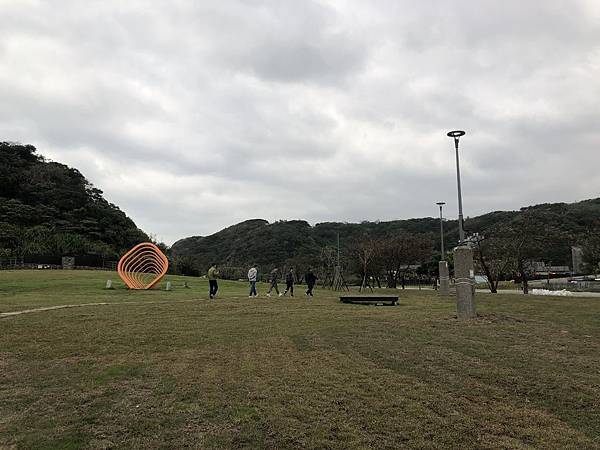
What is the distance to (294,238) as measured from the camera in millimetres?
71562

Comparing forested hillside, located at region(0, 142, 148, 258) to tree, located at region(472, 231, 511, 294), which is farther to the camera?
forested hillside, located at region(0, 142, 148, 258)

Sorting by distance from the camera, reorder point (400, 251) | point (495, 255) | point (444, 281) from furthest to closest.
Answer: point (400, 251) → point (495, 255) → point (444, 281)

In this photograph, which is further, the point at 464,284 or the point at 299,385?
the point at 464,284

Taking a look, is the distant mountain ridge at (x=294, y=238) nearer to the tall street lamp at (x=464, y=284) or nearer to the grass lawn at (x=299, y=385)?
the tall street lamp at (x=464, y=284)

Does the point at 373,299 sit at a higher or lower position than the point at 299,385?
higher

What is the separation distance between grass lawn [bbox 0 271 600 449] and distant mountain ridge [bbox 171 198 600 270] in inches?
1535

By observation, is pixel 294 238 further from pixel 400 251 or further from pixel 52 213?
pixel 400 251

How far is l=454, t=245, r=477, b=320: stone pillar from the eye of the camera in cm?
1265

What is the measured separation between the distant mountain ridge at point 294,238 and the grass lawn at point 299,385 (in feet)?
128

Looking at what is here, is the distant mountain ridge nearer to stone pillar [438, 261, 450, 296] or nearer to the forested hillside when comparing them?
the forested hillside

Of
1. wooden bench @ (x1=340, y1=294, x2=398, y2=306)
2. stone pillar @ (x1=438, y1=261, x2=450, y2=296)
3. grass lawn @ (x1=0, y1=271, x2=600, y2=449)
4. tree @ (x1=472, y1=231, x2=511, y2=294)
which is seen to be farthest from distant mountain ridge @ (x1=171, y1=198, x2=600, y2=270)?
grass lawn @ (x1=0, y1=271, x2=600, y2=449)

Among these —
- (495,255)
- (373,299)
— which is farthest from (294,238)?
(373,299)

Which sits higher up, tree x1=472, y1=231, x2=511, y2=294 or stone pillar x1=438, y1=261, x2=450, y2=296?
tree x1=472, y1=231, x2=511, y2=294

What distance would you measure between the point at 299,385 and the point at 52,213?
61.4 metres
